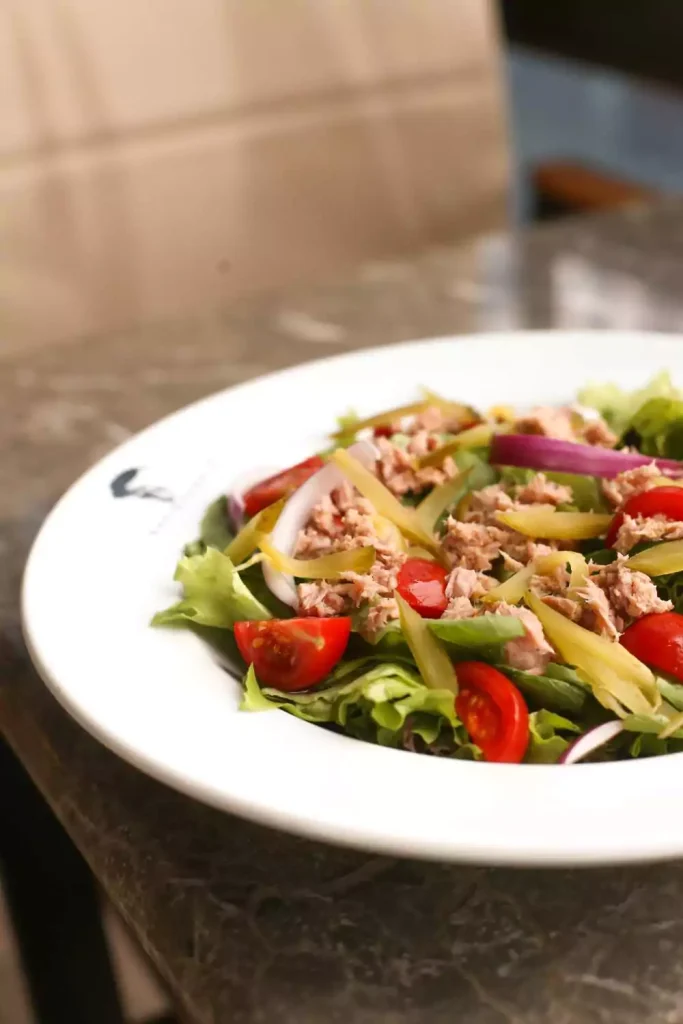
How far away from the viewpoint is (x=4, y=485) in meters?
1.39

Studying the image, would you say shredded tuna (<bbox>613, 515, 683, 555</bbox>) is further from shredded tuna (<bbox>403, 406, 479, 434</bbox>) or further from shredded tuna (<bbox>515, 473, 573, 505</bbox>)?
shredded tuna (<bbox>403, 406, 479, 434</bbox>)

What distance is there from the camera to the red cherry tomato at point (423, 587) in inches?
35.1

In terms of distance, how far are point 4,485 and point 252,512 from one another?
458 mm

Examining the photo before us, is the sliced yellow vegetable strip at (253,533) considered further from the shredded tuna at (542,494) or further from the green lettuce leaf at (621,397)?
the green lettuce leaf at (621,397)

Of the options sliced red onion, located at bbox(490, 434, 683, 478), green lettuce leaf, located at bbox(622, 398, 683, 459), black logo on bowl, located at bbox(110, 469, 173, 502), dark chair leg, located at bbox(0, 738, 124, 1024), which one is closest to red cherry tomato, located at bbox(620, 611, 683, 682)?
sliced red onion, located at bbox(490, 434, 683, 478)

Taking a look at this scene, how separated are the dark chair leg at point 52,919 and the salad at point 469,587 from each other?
0.36 metres

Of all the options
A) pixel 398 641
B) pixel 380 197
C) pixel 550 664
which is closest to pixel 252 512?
pixel 398 641

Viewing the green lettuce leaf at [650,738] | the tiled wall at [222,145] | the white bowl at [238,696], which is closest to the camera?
the white bowl at [238,696]

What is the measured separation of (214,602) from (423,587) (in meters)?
0.17

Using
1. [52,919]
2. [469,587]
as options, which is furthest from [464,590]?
[52,919]

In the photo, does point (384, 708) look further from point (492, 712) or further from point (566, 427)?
point (566, 427)

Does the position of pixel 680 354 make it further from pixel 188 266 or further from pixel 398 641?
pixel 188 266

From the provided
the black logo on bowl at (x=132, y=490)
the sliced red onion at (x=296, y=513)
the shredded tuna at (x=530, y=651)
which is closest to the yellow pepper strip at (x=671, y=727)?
the shredded tuna at (x=530, y=651)

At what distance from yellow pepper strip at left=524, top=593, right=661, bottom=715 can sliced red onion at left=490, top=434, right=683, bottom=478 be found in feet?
0.78
